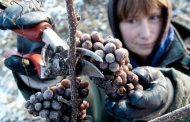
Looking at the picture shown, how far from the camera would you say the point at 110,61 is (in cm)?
80

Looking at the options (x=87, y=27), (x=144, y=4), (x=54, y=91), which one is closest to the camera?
(x=54, y=91)

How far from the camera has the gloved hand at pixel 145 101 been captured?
0.92 metres

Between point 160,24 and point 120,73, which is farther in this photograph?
point 160,24

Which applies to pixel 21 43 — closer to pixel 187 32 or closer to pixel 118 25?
pixel 118 25

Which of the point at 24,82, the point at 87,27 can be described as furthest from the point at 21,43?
the point at 87,27

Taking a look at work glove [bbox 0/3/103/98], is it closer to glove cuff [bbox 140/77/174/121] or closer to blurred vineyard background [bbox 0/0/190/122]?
glove cuff [bbox 140/77/174/121]

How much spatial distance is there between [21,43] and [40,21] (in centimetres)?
34

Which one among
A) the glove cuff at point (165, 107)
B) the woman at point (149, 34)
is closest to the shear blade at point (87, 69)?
the glove cuff at point (165, 107)

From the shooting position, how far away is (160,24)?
1.69 m

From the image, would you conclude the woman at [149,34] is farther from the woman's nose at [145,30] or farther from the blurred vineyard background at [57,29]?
the blurred vineyard background at [57,29]

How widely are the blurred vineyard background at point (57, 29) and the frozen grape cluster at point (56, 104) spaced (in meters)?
1.79

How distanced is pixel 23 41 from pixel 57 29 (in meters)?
1.87

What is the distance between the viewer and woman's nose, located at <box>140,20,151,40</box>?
5.28 ft

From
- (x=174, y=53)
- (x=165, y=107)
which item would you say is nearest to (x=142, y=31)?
(x=174, y=53)
